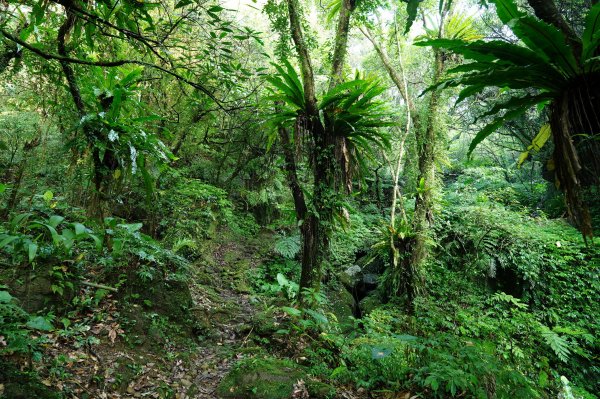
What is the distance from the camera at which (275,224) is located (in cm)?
815

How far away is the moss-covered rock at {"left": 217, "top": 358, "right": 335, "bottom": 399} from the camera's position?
2.53 m

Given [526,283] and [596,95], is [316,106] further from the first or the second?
[526,283]

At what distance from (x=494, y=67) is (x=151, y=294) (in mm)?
3645

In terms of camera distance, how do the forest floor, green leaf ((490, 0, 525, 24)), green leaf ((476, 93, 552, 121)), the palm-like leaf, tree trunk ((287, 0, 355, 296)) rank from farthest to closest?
tree trunk ((287, 0, 355, 296)), the palm-like leaf, the forest floor, green leaf ((476, 93, 552, 121)), green leaf ((490, 0, 525, 24))

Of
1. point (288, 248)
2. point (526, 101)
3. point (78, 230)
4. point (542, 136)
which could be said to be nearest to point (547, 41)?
point (526, 101)

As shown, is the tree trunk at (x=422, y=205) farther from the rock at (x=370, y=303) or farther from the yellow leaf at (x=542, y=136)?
the yellow leaf at (x=542, y=136)

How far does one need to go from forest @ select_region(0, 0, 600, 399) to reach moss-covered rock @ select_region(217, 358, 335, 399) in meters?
0.02

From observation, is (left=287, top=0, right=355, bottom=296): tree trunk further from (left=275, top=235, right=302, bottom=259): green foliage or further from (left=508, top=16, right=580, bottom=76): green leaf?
(left=275, top=235, right=302, bottom=259): green foliage

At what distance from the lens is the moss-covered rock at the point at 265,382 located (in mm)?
2533

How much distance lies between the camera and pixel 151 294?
3.54m

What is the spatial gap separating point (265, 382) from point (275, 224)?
220 inches

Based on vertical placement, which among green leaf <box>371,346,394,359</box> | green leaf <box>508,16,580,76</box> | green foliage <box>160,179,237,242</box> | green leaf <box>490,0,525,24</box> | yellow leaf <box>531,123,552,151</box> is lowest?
green leaf <box>371,346,394,359</box>

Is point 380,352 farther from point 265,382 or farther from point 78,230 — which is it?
point 78,230

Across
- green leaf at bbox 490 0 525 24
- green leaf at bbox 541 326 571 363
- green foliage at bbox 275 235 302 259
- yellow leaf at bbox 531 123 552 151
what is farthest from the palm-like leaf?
green foliage at bbox 275 235 302 259
